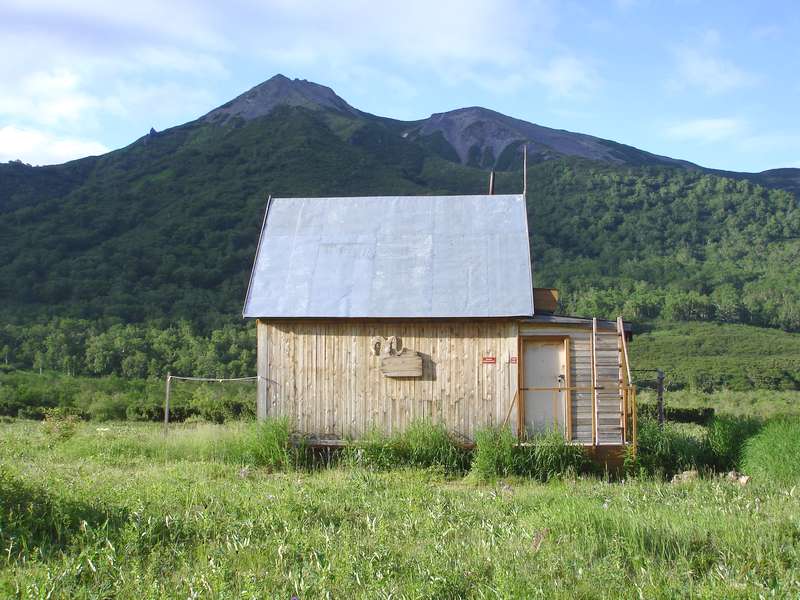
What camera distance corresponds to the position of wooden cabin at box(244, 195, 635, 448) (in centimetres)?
1558

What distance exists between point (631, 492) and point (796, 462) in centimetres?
376

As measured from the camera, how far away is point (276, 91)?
160000 millimetres

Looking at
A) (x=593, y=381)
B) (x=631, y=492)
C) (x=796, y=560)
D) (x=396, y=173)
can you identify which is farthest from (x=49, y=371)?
(x=396, y=173)

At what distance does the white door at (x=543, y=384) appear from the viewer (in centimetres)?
1559

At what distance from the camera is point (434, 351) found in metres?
15.9

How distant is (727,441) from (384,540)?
957 cm

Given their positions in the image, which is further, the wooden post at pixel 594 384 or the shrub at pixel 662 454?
the wooden post at pixel 594 384

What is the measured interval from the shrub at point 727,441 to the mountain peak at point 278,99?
421 ft

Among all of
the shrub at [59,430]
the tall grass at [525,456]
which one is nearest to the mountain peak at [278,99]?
the shrub at [59,430]

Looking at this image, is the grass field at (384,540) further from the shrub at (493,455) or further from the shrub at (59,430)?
the shrub at (59,430)

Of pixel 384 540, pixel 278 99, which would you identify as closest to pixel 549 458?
pixel 384 540

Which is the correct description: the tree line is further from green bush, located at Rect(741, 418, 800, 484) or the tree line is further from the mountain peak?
the mountain peak

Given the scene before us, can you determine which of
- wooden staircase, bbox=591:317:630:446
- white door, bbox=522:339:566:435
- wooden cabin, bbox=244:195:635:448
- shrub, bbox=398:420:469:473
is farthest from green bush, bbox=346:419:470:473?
wooden staircase, bbox=591:317:630:446

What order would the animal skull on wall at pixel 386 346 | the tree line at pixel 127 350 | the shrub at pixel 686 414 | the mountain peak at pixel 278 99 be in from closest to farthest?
the animal skull on wall at pixel 386 346
the shrub at pixel 686 414
the tree line at pixel 127 350
the mountain peak at pixel 278 99
